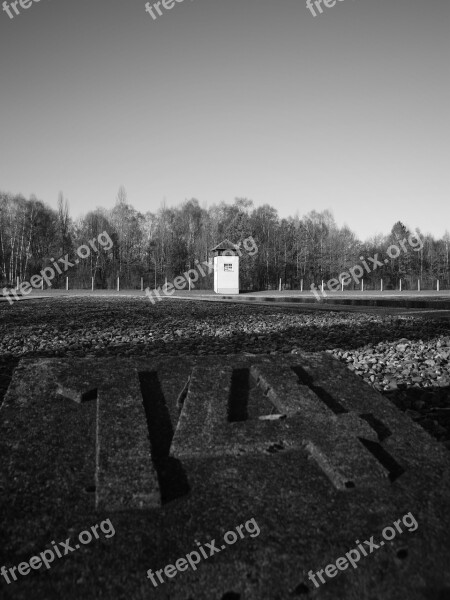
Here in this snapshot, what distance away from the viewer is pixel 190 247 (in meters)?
64.1

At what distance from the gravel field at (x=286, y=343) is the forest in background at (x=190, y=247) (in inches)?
1675

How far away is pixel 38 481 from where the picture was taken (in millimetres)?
1862

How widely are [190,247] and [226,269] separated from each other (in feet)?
77.2

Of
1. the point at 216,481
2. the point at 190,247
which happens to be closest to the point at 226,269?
the point at 190,247

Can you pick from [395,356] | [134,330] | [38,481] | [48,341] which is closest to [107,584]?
[38,481]

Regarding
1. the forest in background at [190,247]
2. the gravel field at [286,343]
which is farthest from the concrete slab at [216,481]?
the forest in background at [190,247]

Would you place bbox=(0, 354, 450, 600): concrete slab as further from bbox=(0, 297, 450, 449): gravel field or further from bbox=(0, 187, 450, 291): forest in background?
bbox=(0, 187, 450, 291): forest in background

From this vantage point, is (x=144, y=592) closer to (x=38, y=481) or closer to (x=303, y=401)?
(x=38, y=481)

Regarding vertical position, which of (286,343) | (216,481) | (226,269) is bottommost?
(286,343)

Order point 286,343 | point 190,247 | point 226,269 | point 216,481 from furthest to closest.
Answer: point 190,247 → point 226,269 → point 286,343 → point 216,481

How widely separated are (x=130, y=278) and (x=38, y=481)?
2109 inches

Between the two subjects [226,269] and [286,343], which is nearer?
[286,343]

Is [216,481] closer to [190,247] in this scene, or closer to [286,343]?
[286,343]

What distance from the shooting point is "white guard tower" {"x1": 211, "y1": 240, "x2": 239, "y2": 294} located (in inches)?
1609
